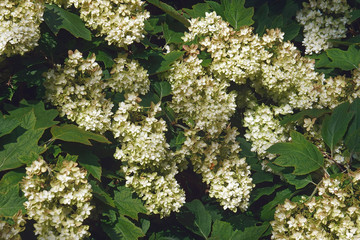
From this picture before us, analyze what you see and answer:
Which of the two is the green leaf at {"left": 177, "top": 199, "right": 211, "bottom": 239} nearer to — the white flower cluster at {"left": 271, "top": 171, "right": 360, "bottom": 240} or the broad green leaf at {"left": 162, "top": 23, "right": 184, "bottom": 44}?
the white flower cluster at {"left": 271, "top": 171, "right": 360, "bottom": 240}

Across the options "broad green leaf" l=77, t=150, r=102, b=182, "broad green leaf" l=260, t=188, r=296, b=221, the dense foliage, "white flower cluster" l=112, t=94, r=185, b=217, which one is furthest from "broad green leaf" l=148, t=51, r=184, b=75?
"broad green leaf" l=260, t=188, r=296, b=221

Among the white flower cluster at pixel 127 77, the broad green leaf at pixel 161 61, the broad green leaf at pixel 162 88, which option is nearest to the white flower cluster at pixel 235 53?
the broad green leaf at pixel 161 61

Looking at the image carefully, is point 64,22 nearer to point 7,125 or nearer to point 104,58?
point 104,58

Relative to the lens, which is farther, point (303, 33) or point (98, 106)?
point (303, 33)

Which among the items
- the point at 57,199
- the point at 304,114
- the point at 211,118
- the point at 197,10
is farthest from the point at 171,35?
the point at 57,199

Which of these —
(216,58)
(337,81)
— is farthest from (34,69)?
(337,81)

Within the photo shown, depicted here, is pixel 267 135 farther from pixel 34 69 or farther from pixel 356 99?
pixel 34 69
